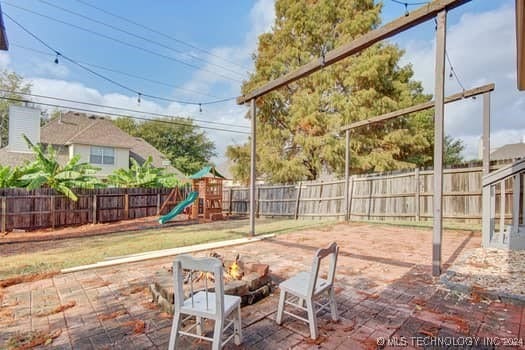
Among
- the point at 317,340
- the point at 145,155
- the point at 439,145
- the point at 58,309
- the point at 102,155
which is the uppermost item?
the point at 145,155

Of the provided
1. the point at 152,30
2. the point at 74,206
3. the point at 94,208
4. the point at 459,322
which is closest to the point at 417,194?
the point at 459,322

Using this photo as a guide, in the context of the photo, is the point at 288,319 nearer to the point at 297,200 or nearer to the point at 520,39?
the point at 520,39

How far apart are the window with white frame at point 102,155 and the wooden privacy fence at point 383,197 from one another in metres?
12.7

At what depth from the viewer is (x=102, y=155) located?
19516mm

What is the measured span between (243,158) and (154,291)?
37.7ft

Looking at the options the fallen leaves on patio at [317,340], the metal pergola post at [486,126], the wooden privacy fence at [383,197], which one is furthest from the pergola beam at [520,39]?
the fallen leaves on patio at [317,340]

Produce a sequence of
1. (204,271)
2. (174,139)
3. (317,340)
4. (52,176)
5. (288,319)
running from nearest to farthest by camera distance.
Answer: (204,271)
(317,340)
(288,319)
(52,176)
(174,139)

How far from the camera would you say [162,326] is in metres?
2.48

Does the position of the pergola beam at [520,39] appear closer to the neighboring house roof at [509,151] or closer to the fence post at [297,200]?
the fence post at [297,200]

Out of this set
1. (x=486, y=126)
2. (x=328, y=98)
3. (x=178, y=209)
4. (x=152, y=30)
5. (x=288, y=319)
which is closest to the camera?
(x=288, y=319)

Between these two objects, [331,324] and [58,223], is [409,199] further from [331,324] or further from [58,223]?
[58,223]

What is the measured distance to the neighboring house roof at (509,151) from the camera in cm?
2623

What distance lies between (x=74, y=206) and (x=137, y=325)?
10040mm

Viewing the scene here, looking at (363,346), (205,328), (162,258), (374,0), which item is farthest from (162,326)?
(374,0)
